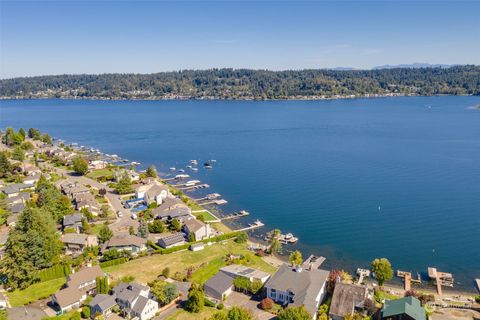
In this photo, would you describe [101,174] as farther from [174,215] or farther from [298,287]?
[298,287]

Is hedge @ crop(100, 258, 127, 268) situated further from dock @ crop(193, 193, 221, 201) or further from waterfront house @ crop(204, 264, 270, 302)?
dock @ crop(193, 193, 221, 201)

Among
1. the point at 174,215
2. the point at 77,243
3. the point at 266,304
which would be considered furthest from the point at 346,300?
the point at 77,243

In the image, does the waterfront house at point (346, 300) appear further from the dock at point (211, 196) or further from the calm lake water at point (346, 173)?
the dock at point (211, 196)

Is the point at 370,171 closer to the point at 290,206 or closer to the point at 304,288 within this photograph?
the point at 290,206

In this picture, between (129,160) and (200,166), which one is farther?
(129,160)

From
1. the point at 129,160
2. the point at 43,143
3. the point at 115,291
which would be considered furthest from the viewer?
the point at 43,143

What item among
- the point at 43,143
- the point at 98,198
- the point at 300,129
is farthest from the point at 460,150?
the point at 43,143
